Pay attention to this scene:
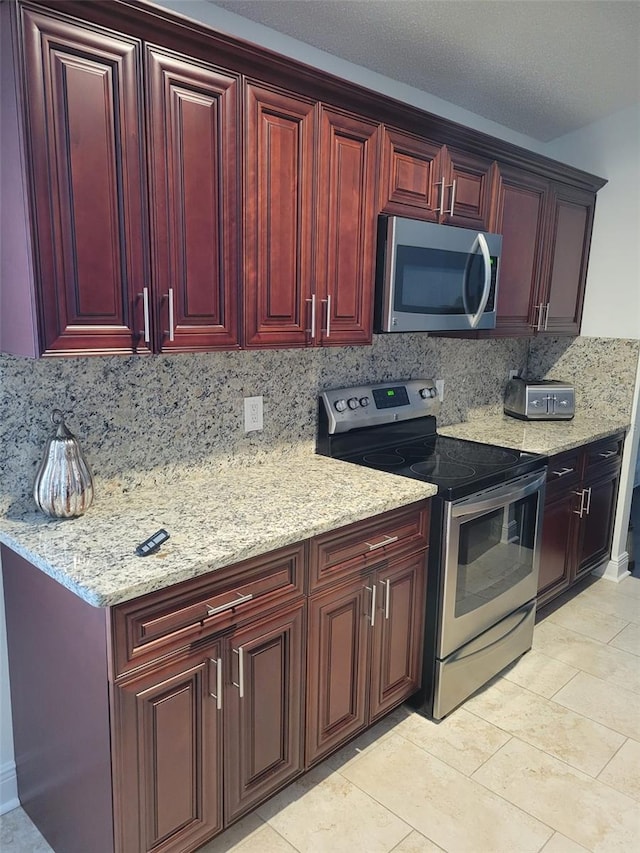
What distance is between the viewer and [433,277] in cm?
235

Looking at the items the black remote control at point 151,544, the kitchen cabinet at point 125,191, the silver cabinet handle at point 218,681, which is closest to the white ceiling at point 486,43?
the kitchen cabinet at point 125,191

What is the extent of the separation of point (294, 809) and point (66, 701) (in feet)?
2.70

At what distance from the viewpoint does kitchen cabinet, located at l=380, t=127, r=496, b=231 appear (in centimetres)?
218

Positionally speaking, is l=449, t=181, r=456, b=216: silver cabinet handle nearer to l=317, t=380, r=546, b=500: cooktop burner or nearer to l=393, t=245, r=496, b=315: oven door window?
l=393, t=245, r=496, b=315: oven door window

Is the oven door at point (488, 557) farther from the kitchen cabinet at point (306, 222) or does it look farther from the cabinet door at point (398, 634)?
the kitchen cabinet at point (306, 222)

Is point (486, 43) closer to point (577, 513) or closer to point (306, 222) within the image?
point (306, 222)

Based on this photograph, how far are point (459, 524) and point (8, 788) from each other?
5.52 feet

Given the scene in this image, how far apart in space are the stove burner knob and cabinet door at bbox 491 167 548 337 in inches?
16.0

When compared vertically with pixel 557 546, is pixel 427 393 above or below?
above

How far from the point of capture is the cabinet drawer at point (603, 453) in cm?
311

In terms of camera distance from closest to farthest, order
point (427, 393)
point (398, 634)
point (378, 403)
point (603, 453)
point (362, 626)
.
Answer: point (362, 626), point (398, 634), point (378, 403), point (427, 393), point (603, 453)

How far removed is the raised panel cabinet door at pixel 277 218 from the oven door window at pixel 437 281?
41 centimetres

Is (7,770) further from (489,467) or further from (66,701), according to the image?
(489,467)

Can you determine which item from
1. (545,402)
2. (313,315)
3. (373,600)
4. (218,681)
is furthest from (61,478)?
(545,402)
